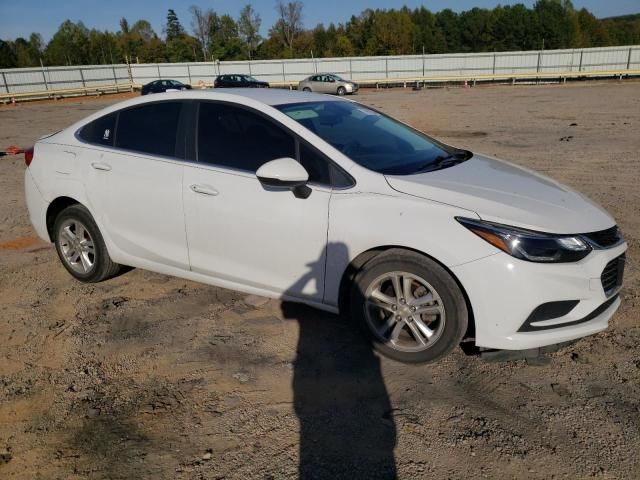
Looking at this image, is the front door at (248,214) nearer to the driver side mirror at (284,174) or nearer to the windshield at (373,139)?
the driver side mirror at (284,174)

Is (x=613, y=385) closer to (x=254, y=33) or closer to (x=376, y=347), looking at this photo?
Result: (x=376, y=347)

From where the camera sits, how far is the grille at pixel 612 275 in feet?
9.73

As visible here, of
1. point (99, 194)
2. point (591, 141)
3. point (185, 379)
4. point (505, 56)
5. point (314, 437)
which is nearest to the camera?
point (314, 437)

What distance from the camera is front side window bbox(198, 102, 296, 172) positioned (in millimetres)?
3496

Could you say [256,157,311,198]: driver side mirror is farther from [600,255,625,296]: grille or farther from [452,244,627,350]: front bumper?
[600,255,625,296]: grille

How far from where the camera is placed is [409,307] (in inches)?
123

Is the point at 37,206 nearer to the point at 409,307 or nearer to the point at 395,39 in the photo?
the point at 409,307

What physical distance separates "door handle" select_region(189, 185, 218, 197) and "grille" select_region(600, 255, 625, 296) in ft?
8.18

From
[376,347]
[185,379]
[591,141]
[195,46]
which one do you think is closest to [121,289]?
[185,379]

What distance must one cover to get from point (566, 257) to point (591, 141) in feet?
33.1

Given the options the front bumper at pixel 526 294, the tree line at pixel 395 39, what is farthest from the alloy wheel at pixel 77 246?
the tree line at pixel 395 39

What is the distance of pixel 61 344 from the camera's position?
3604 millimetres

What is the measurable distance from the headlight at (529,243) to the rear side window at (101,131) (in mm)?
3007

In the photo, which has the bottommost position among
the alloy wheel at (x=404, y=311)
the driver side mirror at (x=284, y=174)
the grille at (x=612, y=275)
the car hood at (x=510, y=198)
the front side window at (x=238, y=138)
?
the alloy wheel at (x=404, y=311)
